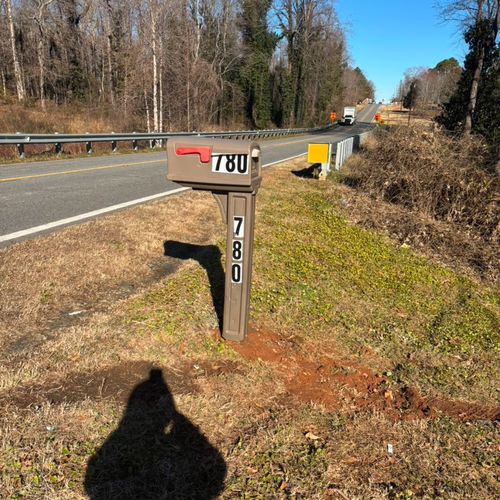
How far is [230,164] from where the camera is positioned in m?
2.69

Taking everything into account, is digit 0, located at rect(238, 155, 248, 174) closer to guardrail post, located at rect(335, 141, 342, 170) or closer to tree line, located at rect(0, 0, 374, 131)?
guardrail post, located at rect(335, 141, 342, 170)

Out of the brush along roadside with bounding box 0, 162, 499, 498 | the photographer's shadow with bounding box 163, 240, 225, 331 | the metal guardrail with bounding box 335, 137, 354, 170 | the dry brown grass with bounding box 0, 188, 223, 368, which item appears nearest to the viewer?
the brush along roadside with bounding box 0, 162, 499, 498

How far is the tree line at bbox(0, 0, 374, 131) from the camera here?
29609 mm

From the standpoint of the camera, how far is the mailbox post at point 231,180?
2.68 metres

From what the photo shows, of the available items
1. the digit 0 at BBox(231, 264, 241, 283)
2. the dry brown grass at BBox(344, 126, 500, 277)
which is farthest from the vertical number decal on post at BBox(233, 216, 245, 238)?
the dry brown grass at BBox(344, 126, 500, 277)

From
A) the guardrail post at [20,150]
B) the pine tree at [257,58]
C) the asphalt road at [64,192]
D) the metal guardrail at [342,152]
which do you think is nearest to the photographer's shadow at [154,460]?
the asphalt road at [64,192]

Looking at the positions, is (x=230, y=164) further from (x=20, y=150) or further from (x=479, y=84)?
(x=479, y=84)

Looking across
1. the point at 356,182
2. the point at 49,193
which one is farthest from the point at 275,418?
the point at 356,182

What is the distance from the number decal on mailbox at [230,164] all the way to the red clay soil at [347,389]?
1339 millimetres

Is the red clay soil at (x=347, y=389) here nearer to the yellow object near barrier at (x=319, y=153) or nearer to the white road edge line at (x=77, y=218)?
the white road edge line at (x=77, y=218)

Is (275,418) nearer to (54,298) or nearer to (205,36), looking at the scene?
(54,298)

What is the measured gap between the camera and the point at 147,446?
223 cm

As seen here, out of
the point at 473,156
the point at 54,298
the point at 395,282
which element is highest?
the point at 473,156

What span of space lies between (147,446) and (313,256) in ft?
12.3
